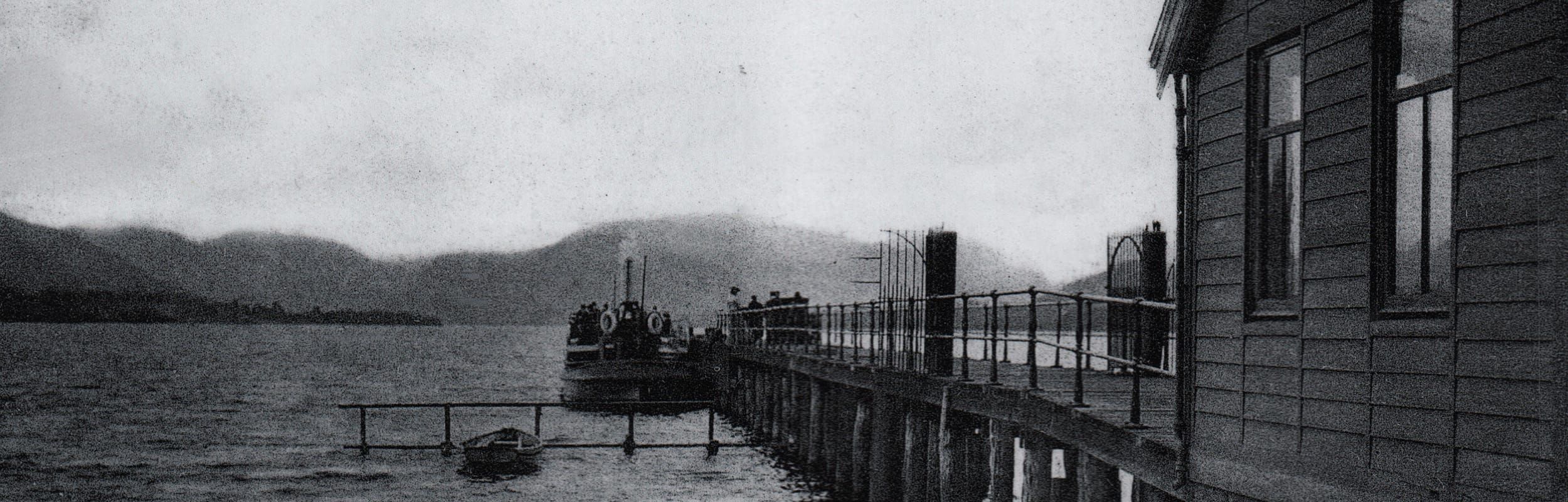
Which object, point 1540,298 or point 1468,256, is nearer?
point 1540,298

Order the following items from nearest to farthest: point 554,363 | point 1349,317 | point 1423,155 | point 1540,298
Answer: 1. point 1540,298
2. point 1423,155
3. point 1349,317
4. point 554,363

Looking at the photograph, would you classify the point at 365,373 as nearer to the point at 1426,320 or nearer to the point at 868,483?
the point at 868,483

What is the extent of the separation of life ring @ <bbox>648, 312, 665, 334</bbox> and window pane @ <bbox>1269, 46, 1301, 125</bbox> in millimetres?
41417

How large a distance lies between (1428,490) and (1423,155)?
1.47m

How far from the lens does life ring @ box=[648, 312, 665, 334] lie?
159 ft

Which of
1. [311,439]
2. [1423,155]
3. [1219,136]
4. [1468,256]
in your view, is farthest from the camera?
[311,439]

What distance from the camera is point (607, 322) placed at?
47250mm

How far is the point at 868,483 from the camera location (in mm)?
22203

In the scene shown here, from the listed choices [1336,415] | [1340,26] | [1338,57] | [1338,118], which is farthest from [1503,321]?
[1340,26]

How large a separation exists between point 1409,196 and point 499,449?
24253 millimetres

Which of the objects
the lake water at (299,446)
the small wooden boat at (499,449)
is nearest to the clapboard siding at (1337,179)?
the lake water at (299,446)

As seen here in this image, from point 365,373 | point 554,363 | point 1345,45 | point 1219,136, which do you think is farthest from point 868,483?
point 554,363

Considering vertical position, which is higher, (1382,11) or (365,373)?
(1382,11)

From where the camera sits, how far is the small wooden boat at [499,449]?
28375mm
